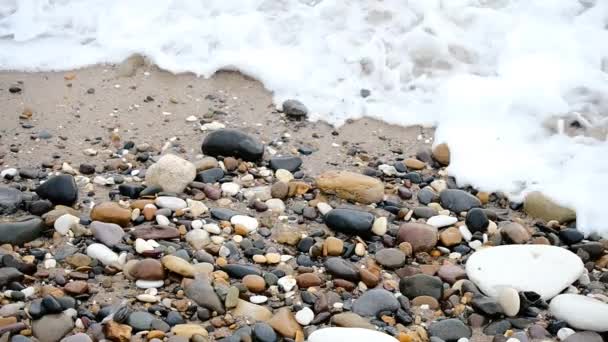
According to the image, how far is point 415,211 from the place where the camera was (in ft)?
10.2

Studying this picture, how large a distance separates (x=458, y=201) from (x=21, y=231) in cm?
188

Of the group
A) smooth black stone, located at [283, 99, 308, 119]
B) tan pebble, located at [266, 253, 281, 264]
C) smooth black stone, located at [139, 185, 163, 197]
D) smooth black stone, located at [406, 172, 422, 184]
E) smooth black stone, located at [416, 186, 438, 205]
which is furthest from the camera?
smooth black stone, located at [283, 99, 308, 119]

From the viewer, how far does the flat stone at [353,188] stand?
3170 mm

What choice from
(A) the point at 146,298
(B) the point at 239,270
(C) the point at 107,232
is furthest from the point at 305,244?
(C) the point at 107,232

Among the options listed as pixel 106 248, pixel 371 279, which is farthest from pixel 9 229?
pixel 371 279

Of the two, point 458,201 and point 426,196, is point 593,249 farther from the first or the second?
point 426,196

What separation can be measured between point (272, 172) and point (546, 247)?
129 cm

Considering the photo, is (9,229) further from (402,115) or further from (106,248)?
(402,115)

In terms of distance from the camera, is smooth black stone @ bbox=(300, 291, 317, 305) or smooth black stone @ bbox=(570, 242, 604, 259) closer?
smooth black stone @ bbox=(300, 291, 317, 305)

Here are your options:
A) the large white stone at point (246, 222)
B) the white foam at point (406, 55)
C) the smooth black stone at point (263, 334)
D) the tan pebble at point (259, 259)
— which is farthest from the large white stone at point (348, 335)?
the white foam at point (406, 55)

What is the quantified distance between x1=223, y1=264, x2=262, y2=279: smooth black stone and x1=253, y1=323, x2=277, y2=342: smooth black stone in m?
0.31

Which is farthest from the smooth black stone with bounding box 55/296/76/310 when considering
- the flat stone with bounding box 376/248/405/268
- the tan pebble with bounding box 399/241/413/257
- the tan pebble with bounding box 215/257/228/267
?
the tan pebble with bounding box 399/241/413/257

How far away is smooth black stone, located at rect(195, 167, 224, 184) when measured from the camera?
3248 millimetres

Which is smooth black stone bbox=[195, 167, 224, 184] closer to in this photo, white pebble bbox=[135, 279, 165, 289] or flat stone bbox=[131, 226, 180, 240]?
flat stone bbox=[131, 226, 180, 240]
